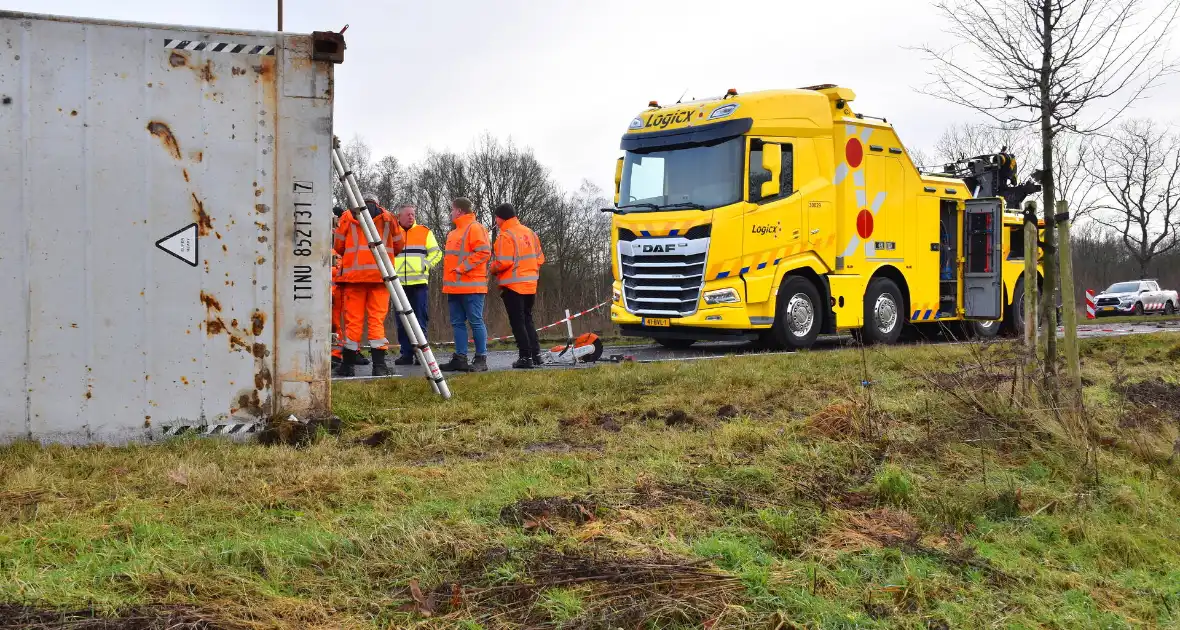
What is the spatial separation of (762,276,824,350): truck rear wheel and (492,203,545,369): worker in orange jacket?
124 inches

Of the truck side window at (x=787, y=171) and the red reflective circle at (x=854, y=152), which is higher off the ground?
the red reflective circle at (x=854, y=152)

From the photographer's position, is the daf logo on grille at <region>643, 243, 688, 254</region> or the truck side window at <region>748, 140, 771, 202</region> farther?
the daf logo on grille at <region>643, 243, 688, 254</region>

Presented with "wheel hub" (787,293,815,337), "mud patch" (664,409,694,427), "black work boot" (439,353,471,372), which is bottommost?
"mud patch" (664,409,694,427)

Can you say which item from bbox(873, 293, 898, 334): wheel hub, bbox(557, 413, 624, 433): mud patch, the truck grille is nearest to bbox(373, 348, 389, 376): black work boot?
bbox(557, 413, 624, 433): mud patch

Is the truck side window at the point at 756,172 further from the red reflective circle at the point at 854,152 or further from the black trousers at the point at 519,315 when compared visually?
the black trousers at the point at 519,315

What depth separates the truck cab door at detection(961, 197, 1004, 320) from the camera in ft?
44.5

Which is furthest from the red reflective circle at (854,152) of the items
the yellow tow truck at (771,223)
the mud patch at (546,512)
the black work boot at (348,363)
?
the mud patch at (546,512)

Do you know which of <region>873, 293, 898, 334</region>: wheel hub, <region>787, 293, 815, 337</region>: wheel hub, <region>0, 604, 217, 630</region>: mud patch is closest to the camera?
<region>0, 604, 217, 630</region>: mud patch

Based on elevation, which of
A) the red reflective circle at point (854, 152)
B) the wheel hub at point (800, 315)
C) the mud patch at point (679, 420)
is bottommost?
the mud patch at point (679, 420)

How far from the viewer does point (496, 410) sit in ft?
21.5

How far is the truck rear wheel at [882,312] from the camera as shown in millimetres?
12547

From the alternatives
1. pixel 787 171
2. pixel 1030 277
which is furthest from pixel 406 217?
pixel 1030 277

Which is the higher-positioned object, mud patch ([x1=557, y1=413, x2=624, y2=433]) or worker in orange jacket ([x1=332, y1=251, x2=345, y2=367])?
worker in orange jacket ([x1=332, y1=251, x2=345, y2=367])

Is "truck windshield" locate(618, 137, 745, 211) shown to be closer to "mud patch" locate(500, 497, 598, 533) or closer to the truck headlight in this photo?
the truck headlight
